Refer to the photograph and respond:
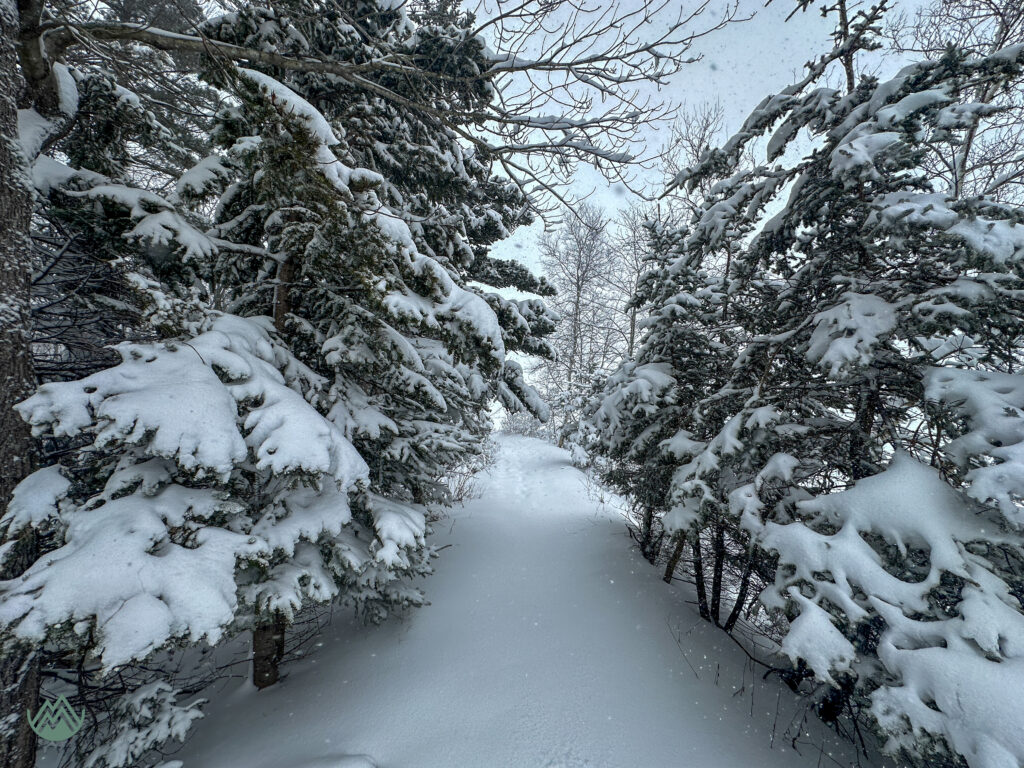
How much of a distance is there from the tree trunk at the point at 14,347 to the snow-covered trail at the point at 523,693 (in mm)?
1238

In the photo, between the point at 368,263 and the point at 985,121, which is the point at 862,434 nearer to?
the point at 368,263

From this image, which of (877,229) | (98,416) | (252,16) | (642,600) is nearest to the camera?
(98,416)

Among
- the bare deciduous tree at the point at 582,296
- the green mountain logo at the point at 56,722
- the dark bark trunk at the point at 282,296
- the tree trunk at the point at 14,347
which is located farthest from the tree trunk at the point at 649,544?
the bare deciduous tree at the point at 582,296

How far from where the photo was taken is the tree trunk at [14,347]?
2455mm

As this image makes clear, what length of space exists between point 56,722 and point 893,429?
679 centimetres

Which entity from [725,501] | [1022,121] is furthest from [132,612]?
[1022,121]

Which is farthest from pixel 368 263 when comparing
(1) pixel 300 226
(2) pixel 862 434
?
(2) pixel 862 434

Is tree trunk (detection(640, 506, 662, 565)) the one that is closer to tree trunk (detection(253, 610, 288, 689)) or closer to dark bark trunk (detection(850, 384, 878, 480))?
dark bark trunk (detection(850, 384, 878, 480))

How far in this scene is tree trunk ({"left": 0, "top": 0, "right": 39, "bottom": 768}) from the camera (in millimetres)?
2455

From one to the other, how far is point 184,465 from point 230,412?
1.36 feet

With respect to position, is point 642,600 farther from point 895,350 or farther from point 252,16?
point 252,16

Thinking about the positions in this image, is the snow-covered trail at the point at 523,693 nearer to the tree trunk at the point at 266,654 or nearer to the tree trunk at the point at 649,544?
the tree trunk at the point at 266,654

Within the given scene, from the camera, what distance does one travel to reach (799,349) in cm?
352

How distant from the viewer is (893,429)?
11.5ft
